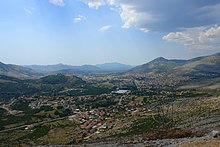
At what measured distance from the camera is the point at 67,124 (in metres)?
102

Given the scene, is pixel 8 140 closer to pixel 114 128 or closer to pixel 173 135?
pixel 114 128

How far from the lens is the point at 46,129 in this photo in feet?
310

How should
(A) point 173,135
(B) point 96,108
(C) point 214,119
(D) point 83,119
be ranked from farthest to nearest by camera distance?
(B) point 96,108 → (D) point 83,119 → (C) point 214,119 → (A) point 173,135

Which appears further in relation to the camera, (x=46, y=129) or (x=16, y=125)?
(x=16, y=125)

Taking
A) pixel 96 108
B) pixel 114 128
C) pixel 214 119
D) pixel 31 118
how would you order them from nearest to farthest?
pixel 214 119 < pixel 114 128 < pixel 31 118 < pixel 96 108

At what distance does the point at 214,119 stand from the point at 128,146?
32.3 m

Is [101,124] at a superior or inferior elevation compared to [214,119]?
inferior

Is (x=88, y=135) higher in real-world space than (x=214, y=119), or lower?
lower

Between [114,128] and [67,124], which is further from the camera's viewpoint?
[67,124]

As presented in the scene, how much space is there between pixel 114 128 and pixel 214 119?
1215 inches

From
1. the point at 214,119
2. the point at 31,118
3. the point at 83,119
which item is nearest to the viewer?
the point at 214,119

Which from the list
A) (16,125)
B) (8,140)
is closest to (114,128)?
(8,140)

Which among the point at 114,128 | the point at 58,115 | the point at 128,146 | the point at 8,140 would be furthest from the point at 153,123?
the point at 58,115

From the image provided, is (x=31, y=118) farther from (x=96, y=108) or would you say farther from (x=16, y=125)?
(x=96, y=108)
